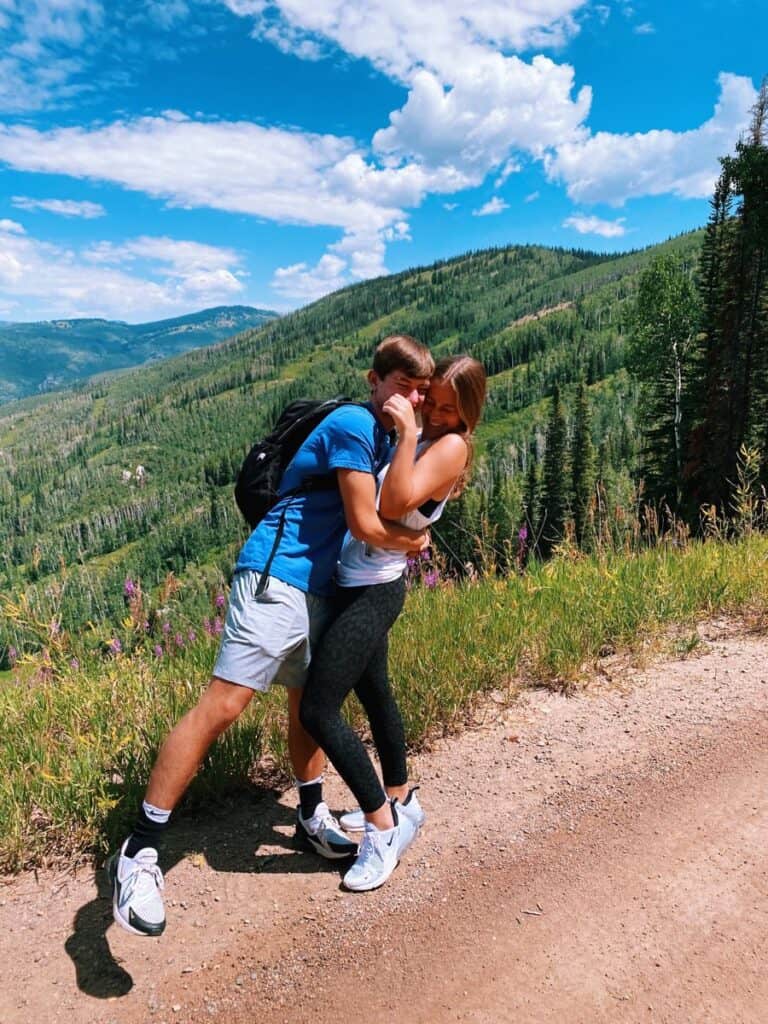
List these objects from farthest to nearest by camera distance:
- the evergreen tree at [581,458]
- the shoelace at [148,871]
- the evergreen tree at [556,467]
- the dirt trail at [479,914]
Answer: the evergreen tree at [556,467], the evergreen tree at [581,458], the shoelace at [148,871], the dirt trail at [479,914]

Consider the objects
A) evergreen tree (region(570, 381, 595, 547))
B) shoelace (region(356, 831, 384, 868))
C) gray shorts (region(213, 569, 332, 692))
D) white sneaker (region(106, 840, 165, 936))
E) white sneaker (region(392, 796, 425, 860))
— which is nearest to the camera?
white sneaker (region(106, 840, 165, 936))

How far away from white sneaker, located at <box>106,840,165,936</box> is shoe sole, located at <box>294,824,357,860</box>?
2.39 ft

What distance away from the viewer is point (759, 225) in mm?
20797

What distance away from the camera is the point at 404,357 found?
2.54m

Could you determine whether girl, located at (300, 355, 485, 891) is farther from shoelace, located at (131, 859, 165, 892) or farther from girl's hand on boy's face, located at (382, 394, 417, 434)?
Answer: shoelace, located at (131, 859, 165, 892)

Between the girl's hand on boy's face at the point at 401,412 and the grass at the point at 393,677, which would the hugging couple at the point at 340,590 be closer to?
the girl's hand on boy's face at the point at 401,412

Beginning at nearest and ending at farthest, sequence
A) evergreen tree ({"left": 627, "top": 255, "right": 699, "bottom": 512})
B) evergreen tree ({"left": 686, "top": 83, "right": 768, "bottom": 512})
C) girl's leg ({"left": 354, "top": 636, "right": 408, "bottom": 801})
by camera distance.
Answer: girl's leg ({"left": 354, "top": 636, "right": 408, "bottom": 801}) → evergreen tree ({"left": 686, "top": 83, "right": 768, "bottom": 512}) → evergreen tree ({"left": 627, "top": 255, "right": 699, "bottom": 512})

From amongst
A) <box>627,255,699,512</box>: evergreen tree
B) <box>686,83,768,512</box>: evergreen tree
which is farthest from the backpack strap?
<box>627,255,699,512</box>: evergreen tree

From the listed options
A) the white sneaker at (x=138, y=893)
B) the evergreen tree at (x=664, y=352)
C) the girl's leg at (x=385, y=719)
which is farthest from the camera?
the evergreen tree at (x=664, y=352)

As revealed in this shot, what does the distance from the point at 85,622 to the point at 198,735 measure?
208 centimetres

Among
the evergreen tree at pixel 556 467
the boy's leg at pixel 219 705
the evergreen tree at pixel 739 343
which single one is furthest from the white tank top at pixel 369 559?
the evergreen tree at pixel 556 467

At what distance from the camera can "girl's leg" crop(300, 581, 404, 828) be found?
2.67m

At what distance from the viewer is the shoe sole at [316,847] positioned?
2.85 meters

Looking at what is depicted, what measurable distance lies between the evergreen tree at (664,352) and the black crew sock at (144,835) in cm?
2715
